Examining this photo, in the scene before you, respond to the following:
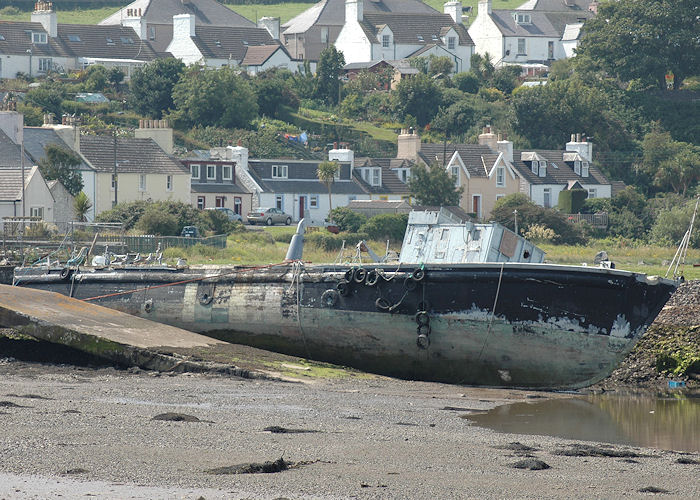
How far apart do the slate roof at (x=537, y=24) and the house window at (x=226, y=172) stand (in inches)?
2524

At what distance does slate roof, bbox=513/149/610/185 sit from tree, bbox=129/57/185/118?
32050mm

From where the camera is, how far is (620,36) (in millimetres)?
112688

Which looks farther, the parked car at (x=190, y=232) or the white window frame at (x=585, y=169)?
the white window frame at (x=585, y=169)

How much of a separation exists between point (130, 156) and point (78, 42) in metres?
49.3

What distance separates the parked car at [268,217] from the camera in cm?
7869

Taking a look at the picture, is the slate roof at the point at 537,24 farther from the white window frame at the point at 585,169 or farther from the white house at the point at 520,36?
the white window frame at the point at 585,169

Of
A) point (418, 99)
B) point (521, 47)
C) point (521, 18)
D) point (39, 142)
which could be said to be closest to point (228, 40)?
point (418, 99)

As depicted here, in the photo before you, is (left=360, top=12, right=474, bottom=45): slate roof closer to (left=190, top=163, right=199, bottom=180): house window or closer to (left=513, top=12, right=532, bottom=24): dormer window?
(left=513, top=12, right=532, bottom=24): dormer window

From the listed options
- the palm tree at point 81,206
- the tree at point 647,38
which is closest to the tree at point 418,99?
the tree at point 647,38

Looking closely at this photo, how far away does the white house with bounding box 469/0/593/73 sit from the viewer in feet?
460

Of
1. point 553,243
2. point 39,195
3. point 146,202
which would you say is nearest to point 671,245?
point 553,243

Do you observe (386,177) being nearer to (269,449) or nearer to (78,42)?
(78,42)

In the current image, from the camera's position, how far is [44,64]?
116 metres

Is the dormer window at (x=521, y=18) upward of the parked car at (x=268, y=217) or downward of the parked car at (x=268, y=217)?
upward
